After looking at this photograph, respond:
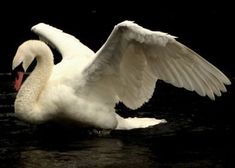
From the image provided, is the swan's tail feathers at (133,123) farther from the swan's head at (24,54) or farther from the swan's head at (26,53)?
the swan's head at (24,54)

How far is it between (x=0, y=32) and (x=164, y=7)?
20.7 feet

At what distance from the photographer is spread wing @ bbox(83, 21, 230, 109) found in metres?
11.1

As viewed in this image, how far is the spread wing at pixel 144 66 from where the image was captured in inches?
438

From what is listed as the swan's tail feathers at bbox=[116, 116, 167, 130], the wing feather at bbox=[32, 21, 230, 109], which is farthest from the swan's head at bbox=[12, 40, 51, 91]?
the swan's tail feathers at bbox=[116, 116, 167, 130]

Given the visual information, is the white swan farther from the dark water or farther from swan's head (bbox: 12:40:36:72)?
the dark water

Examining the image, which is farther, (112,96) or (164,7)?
(164,7)

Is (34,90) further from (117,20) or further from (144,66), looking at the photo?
(117,20)

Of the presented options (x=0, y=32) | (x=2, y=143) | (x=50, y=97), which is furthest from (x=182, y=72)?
(x=0, y=32)

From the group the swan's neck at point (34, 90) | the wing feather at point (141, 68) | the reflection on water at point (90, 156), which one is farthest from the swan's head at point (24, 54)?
the reflection on water at point (90, 156)

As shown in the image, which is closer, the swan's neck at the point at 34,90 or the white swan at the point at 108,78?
the white swan at the point at 108,78

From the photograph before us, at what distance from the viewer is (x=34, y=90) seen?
1198 cm

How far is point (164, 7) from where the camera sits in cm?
3038

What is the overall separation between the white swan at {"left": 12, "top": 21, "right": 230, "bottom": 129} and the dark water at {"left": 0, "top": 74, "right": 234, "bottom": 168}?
0.32 meters

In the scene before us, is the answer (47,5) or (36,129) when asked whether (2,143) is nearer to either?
(36,129)
